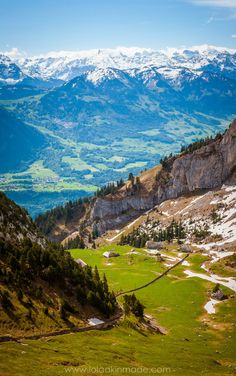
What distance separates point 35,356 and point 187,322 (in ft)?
187

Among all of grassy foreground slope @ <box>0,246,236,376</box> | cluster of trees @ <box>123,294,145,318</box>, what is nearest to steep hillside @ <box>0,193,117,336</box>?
cluster of trees @ <box>123,294,145,318</box>

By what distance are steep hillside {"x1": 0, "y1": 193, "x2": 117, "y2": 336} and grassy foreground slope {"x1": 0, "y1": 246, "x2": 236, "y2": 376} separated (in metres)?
6.29

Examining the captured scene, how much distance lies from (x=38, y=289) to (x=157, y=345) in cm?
2964

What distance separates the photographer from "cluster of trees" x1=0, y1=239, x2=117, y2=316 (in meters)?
87.9

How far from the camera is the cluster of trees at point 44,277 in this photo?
8794 centimetres

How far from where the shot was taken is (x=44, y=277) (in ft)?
317

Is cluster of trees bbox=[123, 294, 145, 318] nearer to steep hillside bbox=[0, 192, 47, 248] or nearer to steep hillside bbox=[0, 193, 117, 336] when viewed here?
steep hillside bbox=[0, 193, 117, 336]

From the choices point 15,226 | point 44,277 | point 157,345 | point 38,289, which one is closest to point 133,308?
point 157,345

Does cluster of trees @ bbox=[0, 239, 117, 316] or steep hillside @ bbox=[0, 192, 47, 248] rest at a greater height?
steep hillside @ bbox=[0, 192, 47, 248]

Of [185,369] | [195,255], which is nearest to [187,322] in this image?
[185,369]

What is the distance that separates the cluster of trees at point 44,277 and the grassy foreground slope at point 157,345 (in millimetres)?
10836

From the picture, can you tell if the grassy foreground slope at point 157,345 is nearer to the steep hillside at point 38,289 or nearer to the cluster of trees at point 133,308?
the steep hillside at point 38,289

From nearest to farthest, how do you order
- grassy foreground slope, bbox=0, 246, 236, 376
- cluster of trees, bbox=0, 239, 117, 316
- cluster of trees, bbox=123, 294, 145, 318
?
grassy foreground slope, bbox=0, 246, 236, 376
cluster of trees, bbox=0, 239, 117, 316
cluster of trees, bbox=123, 294, 145, 318

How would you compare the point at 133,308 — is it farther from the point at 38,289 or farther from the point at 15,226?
the point at 15,226
